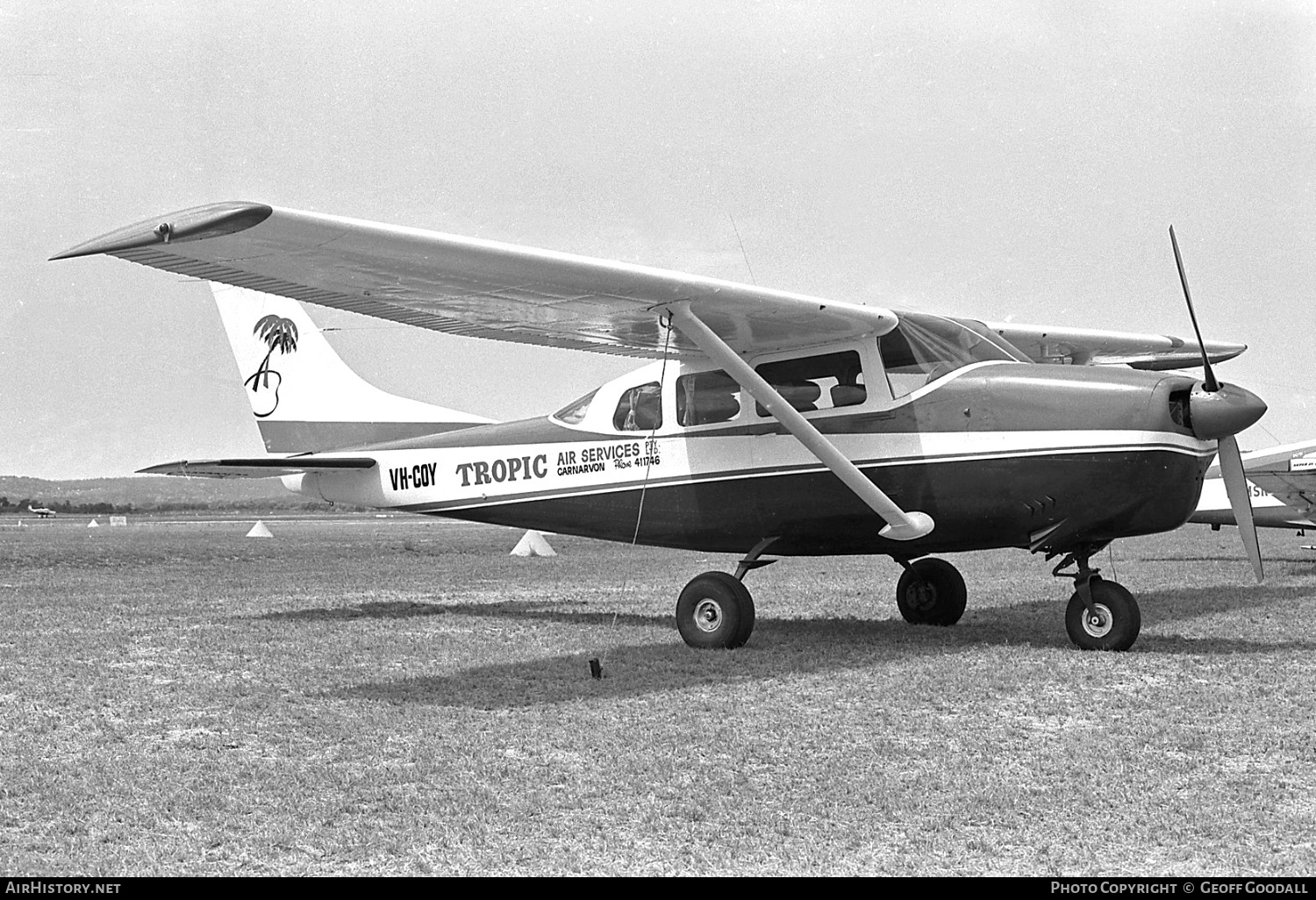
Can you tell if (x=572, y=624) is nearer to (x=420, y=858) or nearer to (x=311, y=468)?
(x=311, y=468)

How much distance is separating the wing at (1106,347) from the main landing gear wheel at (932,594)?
2.31 meters

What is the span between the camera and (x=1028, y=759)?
18.3 feet

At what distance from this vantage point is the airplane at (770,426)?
7.93 meters

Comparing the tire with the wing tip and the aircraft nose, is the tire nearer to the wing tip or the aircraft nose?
the aircraft nose

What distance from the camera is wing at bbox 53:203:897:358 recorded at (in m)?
6.36

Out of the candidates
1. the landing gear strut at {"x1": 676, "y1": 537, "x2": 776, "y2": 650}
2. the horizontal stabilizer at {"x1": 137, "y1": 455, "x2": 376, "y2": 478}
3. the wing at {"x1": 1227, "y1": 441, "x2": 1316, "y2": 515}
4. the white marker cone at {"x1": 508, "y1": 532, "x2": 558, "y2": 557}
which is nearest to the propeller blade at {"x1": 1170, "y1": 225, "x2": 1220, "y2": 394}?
the landing gear strut at {"x1": 676, "y1": 537, "x2": 776, "y2": 650}

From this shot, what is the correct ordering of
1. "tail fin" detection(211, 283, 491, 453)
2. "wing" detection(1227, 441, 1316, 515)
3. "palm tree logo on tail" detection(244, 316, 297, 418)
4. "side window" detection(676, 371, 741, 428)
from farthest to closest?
1. "wing" detection(1227, 441, 1316, 515)
2. "palm tree logo on tail" detection(244, 316, 297, 418)
3. "tail fin" detection(211, 283, 491, 453)
4. "side window" detection(676, 371, 741, 428)

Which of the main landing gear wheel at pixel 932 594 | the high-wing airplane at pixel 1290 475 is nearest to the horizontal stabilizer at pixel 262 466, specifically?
the main landing gear wheel at pixel 932 594

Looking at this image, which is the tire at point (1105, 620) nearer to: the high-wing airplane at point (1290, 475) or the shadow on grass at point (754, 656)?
the shadow on grass at point (754, 656)

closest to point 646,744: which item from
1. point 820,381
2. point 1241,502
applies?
point 820,381

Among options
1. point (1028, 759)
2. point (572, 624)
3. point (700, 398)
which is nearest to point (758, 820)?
point (1028, 759)

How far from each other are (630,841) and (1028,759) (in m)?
2.14

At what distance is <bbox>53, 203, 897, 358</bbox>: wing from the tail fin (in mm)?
3629
